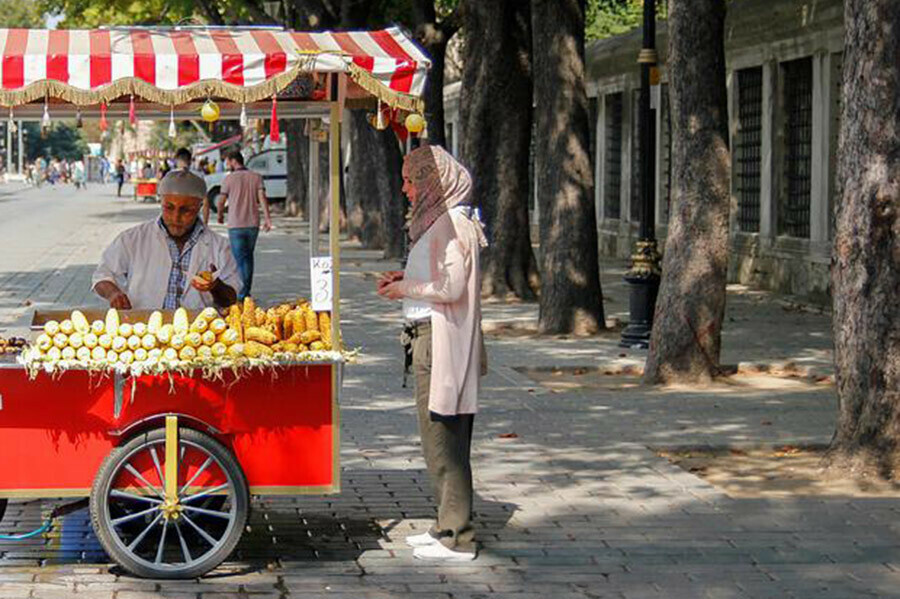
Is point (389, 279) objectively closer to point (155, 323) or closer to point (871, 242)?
point (155, 323)

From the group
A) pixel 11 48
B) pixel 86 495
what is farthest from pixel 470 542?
pixel 11 48

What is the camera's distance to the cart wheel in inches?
306

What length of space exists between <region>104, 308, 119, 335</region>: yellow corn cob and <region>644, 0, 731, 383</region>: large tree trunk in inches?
283

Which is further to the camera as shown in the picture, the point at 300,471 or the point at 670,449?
the point at 670,449

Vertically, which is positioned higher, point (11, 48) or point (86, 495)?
point (11, 48)

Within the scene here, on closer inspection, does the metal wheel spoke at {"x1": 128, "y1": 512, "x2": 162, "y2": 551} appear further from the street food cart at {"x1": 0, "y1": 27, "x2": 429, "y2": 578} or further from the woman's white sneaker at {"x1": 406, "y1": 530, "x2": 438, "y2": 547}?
the woman's white sneaker at {"x1": 406, "y1": 530, "x2": 438, "y2": 547}

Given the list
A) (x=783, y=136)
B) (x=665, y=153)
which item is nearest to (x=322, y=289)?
(x=783, y=136)

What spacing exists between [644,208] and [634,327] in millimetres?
1446

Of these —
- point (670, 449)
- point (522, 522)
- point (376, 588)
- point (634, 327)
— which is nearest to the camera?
point (376, 588)

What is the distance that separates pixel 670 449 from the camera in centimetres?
1147

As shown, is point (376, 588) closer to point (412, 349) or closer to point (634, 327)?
point (412, 349)

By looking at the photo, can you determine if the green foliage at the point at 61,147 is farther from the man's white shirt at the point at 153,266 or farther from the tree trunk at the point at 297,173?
the man's white shirt at the point at 153,266

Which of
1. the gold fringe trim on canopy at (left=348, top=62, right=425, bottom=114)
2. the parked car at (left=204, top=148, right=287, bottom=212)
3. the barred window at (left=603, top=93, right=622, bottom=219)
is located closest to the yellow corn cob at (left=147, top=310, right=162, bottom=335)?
the gold fringe trim on canopy at (left=348, top=62, right=425, bottom=114)

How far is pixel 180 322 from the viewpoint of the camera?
8.02 metres
